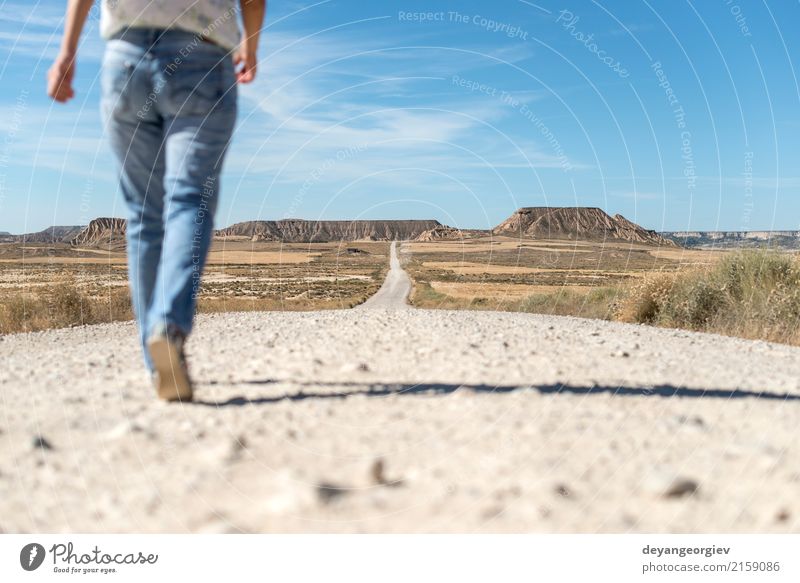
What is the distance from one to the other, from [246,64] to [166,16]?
0.46m

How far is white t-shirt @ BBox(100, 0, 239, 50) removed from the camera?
10.9 feet

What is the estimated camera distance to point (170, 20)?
333 centimetres

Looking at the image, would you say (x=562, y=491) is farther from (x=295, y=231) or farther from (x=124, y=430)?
(x=295, y=231)

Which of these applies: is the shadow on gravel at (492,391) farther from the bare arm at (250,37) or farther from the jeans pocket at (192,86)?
the bare arm at (250,37)

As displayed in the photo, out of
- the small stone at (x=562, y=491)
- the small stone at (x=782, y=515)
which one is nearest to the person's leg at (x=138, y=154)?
the small stone at (x=562, y=491)

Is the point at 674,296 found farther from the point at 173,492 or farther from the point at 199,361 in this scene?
the point at 173,492

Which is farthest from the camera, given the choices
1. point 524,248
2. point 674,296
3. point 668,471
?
point 524,248

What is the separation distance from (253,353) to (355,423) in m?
2.59

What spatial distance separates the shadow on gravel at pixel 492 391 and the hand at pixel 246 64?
171 cm

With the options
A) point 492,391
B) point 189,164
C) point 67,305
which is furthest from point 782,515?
point 67,305

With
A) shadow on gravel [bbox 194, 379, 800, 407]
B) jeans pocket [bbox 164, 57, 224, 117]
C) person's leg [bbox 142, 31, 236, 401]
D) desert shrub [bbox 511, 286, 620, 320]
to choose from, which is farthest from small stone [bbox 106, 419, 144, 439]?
desert shrub [bbox 511, 286, 620, 320]

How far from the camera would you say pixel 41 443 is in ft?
10.2

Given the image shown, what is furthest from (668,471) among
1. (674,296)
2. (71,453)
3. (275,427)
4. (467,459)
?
(674,296)

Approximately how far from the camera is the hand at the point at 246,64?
3.63 meters
